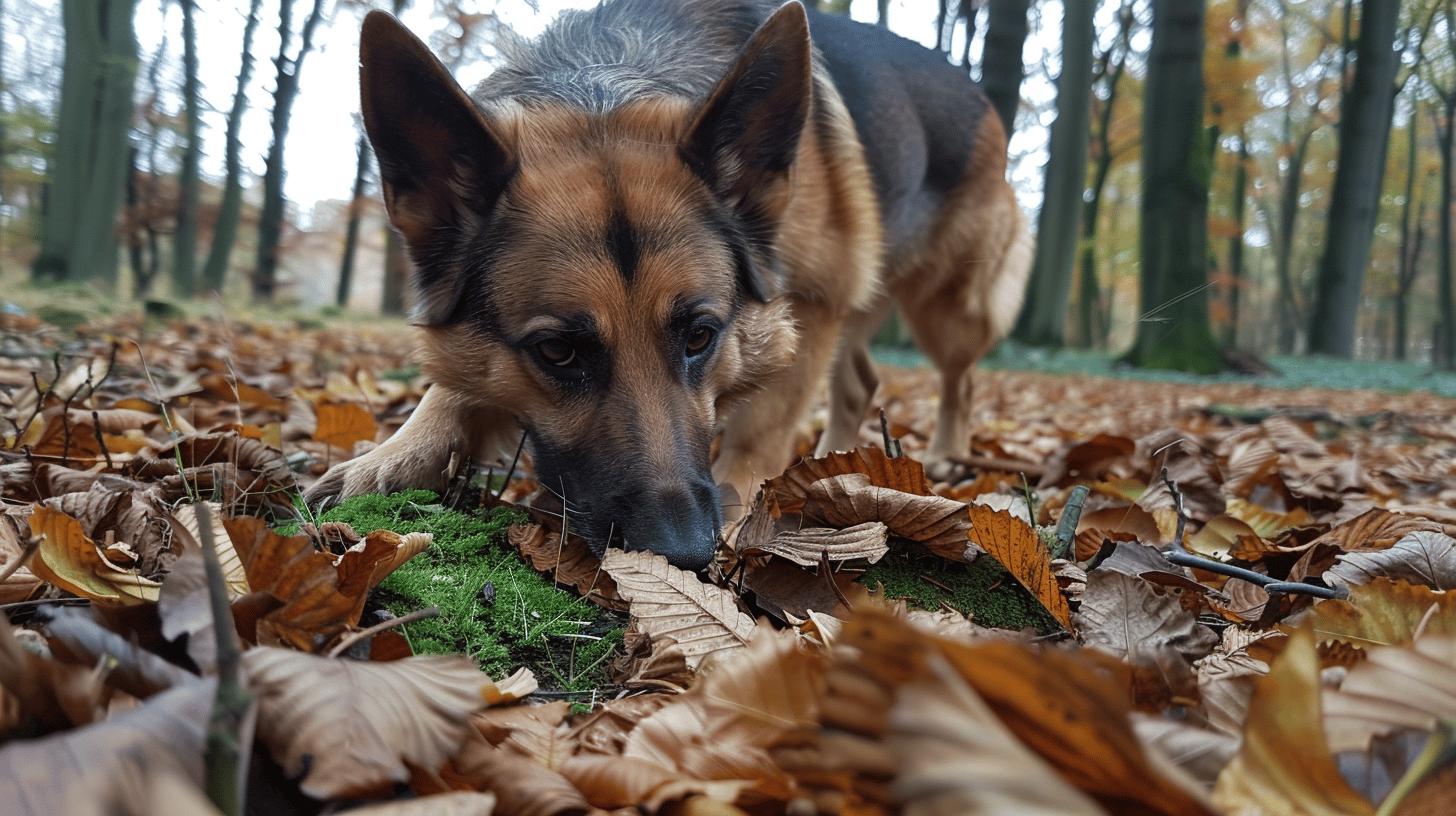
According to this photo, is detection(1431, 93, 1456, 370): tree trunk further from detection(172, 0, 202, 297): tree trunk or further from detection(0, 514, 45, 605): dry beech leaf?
detection(172, 0, 202, 297): tree trunk

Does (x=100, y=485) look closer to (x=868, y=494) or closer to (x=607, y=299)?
(x=607, y=299)

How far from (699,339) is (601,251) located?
355mm

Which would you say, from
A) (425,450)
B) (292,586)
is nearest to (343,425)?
(425,450)

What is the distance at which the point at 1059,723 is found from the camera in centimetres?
73

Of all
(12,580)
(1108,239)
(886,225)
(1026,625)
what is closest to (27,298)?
(886,225)

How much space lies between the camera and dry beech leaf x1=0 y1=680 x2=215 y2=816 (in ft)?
2.31

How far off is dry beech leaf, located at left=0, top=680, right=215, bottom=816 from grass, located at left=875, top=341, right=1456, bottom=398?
13.3 m

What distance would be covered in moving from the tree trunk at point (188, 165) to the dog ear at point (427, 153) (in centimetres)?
1887

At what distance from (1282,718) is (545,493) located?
1.89 meters

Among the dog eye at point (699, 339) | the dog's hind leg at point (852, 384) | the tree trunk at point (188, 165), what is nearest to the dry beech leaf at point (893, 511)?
the dog eye at point (699, 339)

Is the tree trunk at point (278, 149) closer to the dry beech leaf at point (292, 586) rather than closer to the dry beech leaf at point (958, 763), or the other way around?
the dry beech leaf at point (292, 586)

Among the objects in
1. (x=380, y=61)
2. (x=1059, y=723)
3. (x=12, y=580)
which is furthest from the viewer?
(x=380, y=61)

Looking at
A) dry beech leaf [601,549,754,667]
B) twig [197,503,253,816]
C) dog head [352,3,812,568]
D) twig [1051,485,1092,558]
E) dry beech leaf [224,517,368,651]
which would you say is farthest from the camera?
dog head [352,3,812,568]

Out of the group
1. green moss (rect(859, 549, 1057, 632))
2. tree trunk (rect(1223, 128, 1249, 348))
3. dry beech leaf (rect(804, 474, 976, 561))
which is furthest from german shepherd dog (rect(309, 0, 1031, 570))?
tree trunk (rect(1223, 128, 1249, 348))
